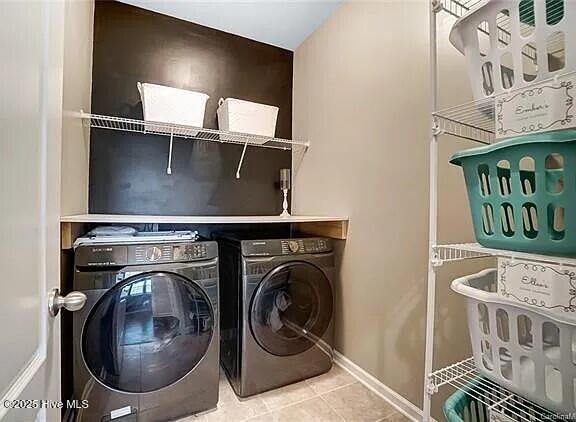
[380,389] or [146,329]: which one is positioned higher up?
[146,329]

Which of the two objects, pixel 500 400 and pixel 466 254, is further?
pixel 466 254

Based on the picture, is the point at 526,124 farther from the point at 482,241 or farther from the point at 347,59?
the point at 347,59

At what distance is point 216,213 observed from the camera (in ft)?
7.70

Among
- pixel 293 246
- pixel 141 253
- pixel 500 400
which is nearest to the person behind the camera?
pixel 500 400

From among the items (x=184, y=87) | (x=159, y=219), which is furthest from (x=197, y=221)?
(x=184, y=87)

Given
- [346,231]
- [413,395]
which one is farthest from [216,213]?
[413,395]

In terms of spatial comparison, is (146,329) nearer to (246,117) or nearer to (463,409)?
(463,409)

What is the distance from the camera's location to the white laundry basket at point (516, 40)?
26.9 inches

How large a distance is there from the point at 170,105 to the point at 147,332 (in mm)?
1328

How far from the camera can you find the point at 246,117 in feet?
6.95

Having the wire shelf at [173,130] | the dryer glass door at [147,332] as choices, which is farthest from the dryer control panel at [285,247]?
the wire shelf at [173,130]

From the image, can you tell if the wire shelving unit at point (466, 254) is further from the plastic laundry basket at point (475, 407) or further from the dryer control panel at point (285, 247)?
the dryer control panel at point (285, 247)

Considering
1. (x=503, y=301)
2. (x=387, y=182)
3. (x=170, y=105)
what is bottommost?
(x=503, y=301)

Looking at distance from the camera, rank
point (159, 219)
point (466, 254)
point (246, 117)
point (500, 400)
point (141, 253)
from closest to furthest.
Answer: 1. point (500, 400)
2. point (466, 254)
3. point (141, 253)
4. point (159, 219)
5. point (246, 117)
